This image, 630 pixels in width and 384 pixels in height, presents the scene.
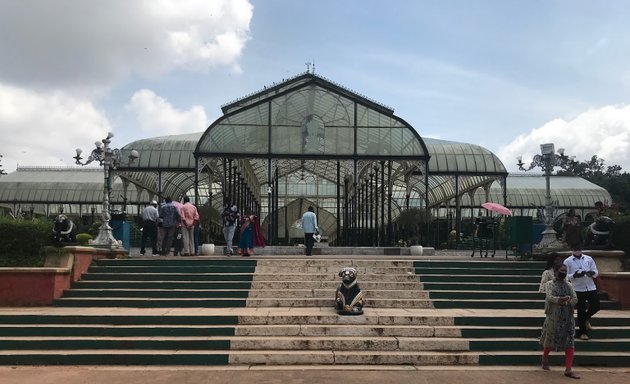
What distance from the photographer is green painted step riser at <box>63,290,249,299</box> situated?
11555 mm

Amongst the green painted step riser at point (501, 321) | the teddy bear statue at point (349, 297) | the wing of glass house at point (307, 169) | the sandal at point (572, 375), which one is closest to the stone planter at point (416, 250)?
the wing of glass house at point (307, 169)

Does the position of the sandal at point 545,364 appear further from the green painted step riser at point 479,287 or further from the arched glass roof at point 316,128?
the arched glass roof at point 316,128

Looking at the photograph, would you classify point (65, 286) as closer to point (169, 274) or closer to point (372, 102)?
point (169, 274)

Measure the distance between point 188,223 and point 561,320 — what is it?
35.7 feet

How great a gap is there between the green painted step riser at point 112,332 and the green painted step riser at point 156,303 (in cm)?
186

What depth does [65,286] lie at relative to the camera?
11820 millimetres

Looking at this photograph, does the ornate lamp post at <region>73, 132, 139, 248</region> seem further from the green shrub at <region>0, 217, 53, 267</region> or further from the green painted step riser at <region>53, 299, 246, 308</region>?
the green painted step riser at <region>53, 299, 246, 308</region>

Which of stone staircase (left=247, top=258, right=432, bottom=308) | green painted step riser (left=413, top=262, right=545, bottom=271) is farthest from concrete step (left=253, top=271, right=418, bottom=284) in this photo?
green painted step riser (left=413, top=262, right=545, bottom=271)

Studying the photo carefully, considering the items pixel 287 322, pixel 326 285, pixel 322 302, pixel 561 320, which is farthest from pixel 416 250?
pixel 561 320

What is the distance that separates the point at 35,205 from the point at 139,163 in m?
18.8

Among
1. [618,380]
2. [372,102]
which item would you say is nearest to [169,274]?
[618,380]

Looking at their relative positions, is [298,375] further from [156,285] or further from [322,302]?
[156,285]

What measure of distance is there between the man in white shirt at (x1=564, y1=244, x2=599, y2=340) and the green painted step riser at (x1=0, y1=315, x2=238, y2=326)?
214 inches

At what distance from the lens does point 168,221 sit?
16312 mm
